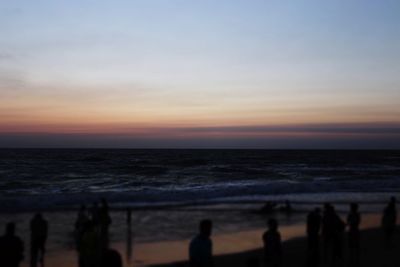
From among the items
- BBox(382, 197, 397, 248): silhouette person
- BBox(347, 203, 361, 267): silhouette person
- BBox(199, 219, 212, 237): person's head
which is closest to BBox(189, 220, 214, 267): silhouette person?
BBox(199, 219, 212, 237): person's head

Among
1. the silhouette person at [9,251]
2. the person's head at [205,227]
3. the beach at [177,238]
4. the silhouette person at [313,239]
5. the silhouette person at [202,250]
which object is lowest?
the beach at [177,238]

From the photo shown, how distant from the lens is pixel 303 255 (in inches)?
591

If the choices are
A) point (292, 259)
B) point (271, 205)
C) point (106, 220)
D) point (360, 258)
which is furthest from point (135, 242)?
point (271, 205)

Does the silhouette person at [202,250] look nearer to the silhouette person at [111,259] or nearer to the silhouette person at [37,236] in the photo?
the silhouette person at [111,259]

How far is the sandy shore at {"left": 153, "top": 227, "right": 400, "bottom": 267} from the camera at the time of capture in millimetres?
13953

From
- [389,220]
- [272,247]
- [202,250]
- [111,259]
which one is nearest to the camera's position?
[111,259]

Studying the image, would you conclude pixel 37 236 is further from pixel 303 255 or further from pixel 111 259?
pixel 111 259

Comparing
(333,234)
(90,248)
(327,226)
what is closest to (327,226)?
(327,226)

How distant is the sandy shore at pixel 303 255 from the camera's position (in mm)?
13953

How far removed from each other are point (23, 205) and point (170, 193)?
12.4m

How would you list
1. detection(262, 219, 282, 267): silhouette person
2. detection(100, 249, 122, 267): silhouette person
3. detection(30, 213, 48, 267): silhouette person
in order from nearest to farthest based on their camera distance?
detection(100, 249, 122, 267): silhouette person
detection(262, 219, 282, 267): silhouette person
detection(30, 213, 48, 267): silhouette person

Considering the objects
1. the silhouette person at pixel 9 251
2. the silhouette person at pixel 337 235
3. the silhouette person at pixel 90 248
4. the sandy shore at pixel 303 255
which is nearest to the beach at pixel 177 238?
the sandy shore at pixel 303 255

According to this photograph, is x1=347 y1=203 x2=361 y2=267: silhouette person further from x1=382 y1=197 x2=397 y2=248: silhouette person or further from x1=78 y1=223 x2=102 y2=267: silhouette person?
x1=78 y1=223 x2=102 y2=267: silhouette person

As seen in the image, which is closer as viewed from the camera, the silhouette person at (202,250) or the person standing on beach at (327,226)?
the silhouette person at (202,250)
